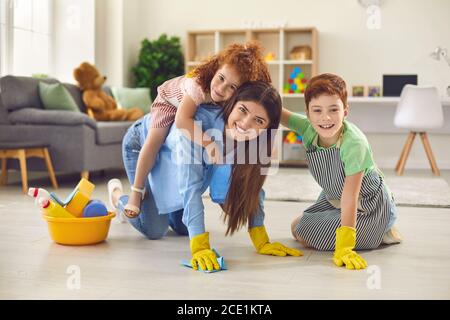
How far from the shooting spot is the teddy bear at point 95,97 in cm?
511

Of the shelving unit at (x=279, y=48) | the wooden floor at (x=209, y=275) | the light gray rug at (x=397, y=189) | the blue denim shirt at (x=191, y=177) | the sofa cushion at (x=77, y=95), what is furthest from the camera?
the shelving unit at (x=279, y=48)

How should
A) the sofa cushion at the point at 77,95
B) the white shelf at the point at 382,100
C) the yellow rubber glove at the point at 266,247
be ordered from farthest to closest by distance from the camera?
the white shelf at the point at 382,100 → the sofa cushion at the point at 77,95 → the yellow rubber glove at the point at 266,247

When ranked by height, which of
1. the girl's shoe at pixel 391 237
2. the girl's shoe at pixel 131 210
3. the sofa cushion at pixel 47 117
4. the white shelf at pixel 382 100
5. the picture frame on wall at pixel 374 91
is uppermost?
the picture frame on wall at pixel 374 91

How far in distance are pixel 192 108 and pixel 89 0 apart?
413 centimetres

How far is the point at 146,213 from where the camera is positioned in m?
2.54

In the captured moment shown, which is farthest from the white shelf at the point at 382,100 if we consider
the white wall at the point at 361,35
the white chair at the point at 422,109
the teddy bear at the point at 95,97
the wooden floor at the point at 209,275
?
the wooden floor at the point at 209,275

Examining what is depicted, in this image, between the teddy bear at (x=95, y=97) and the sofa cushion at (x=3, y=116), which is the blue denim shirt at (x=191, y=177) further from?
the teddy bear at (x=95, y=97)

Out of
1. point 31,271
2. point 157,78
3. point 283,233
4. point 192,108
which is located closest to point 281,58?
point 157,78

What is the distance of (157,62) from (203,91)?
4.10 m

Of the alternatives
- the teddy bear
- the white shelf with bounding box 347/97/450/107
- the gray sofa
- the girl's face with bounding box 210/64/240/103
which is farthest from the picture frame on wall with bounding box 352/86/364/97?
the girl's face with bounding box 210/64/240/103

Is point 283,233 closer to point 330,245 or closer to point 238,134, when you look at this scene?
point 330,245

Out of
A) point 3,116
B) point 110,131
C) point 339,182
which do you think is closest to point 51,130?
point 3,116

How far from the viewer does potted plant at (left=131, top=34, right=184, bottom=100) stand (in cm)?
621

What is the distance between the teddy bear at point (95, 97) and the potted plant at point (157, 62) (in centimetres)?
101
